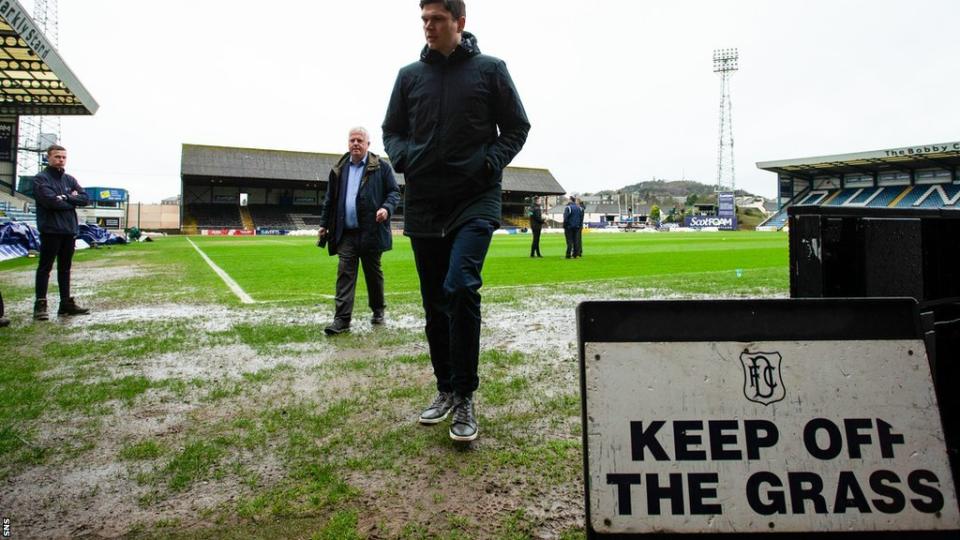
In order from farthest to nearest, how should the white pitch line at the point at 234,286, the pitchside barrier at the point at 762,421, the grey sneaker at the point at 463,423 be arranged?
the white pitch line at the point at 234,286 → the grey sneaker at the point at 463,423 → the pitchside barrier at the point at 762,421

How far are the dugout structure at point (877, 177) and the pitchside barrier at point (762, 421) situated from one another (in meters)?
52.7

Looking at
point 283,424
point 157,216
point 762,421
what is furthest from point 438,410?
point 157,216

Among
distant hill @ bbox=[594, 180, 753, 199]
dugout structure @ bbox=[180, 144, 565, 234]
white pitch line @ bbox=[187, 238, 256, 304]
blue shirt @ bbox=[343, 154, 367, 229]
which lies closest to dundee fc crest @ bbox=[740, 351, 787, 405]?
blue shirt @ bbox=[343, 154, 367, 229]

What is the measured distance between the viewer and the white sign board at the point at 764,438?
1.26m

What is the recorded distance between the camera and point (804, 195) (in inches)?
2414

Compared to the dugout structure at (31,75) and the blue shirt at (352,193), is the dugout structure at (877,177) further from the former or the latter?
the blue shirt at (352,193)

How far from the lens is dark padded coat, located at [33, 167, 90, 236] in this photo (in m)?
5.73

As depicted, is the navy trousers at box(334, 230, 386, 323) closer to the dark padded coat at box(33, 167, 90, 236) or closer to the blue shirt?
the blue shirt

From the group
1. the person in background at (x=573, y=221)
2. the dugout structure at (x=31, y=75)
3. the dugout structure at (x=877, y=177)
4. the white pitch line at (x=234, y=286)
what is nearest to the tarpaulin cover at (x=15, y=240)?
the dugout structure at (x=31, y=75)

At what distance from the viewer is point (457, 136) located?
102 inches

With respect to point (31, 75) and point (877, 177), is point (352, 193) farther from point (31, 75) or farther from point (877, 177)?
point (877, 177)

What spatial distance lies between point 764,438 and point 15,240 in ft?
68.4

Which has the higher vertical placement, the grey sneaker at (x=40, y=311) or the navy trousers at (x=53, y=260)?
the navy trousers at (x=53, y=260)

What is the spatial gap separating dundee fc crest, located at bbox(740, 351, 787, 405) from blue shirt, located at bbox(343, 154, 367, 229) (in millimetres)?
4197
